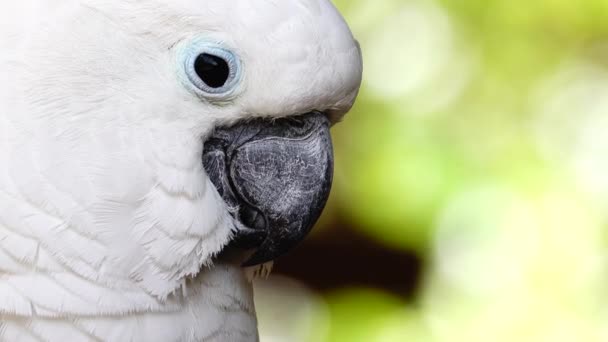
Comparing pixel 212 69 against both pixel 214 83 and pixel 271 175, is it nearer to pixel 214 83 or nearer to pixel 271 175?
pixel 214 83

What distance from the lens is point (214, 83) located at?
126cm

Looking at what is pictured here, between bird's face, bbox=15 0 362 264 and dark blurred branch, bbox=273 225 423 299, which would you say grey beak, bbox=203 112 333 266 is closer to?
bird's face, bbox=15 0 362 264

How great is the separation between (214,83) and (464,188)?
3604mm

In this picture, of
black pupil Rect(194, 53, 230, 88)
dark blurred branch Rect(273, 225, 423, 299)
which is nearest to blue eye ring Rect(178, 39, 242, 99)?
black pupil Rect(194, 53, 230, 88)

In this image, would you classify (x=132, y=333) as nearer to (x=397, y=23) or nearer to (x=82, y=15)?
(x=82, y=15)

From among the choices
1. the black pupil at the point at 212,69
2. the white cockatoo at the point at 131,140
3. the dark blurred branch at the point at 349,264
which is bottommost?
the dark blurred branch at the point at 349,264

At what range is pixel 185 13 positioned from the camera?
123cm

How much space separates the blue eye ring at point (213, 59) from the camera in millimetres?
1240

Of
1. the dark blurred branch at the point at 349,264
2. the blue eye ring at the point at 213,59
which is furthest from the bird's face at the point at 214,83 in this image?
the dark blurred branch at the point at 349,264

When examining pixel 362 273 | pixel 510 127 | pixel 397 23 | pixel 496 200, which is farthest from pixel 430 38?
pixel 362 273

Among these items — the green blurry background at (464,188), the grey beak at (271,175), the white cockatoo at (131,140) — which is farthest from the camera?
the green blurry background at (464,188)

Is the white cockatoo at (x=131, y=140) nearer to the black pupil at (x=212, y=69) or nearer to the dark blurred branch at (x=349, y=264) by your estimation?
Answer: the black pupil at (x=212, y=69)

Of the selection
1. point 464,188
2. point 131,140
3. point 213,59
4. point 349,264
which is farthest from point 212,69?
point 464,188

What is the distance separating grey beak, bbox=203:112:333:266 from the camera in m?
1.34
